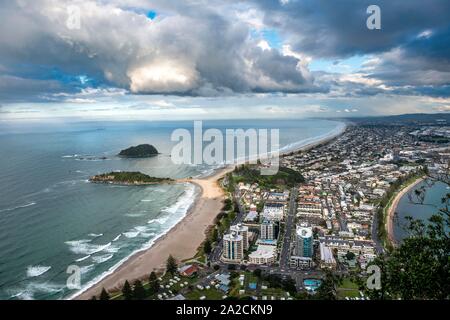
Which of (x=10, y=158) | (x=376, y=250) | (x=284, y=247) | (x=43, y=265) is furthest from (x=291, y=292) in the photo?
(x=10, y=158)

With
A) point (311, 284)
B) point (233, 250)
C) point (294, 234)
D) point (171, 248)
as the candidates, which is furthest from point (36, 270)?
point (294, 234)

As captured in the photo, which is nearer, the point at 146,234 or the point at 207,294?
the point at 207,294

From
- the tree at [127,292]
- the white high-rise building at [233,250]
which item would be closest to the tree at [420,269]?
the tree at [127,292]

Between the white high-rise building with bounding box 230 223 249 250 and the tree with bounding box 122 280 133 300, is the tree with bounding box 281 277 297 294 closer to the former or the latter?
the white high-rise building with bounding box 230 223 249 250

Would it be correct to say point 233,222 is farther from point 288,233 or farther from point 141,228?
point 141,228

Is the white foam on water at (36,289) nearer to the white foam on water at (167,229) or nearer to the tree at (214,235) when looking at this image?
the white foam on water at (167,229)

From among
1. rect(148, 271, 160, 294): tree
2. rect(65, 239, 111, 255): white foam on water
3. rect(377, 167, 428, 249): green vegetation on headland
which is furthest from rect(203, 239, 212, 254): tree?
rect(377, 167, 428, 249): green vegetation on headland
